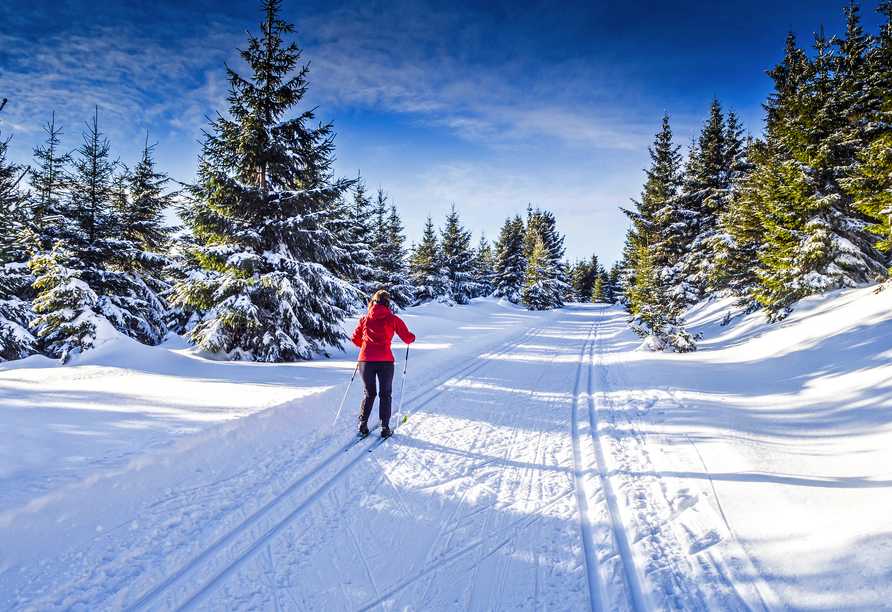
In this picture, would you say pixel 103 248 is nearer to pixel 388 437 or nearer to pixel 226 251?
pixel 226 251

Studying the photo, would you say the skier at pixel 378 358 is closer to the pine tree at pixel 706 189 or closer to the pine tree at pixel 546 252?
the pine tree at pixel 706 189

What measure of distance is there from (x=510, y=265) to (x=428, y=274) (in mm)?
11904

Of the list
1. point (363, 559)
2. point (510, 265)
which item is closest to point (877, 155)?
point (363, 559)

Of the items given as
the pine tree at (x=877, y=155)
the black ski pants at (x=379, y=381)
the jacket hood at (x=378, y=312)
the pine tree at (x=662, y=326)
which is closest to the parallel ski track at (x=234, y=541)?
the black ski pants at (x=379, y=381)

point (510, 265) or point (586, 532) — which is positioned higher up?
point (510, 265)

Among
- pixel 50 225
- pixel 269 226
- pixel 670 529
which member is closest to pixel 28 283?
pixel 50 225

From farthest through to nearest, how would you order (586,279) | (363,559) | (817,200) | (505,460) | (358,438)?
(586,279), (817,200), (358,438), (505,460), (363,559)

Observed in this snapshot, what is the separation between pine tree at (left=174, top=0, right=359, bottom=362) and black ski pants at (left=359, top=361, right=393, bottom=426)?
5412mm

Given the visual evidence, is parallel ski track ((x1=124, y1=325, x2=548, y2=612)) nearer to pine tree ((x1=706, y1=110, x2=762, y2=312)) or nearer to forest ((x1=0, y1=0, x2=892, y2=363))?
forest ((x1=0, y1=0, x2=892, y2=363))

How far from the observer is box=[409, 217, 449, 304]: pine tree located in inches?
1328

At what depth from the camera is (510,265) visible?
4172 centimetres

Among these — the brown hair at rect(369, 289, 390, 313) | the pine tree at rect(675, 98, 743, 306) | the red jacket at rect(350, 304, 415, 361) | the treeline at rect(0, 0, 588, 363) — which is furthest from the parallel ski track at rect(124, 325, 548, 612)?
the pine tree at rect(675, 98, 743, 306)

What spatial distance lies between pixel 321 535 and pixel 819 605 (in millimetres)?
3340

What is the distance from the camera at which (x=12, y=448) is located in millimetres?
3701
